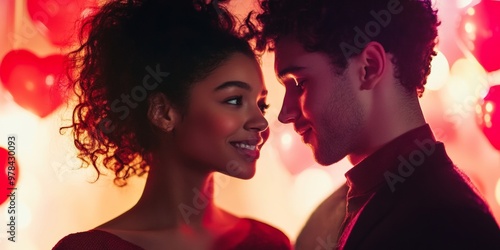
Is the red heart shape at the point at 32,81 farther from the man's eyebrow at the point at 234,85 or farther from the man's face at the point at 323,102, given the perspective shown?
the man's face at the point at 323,102

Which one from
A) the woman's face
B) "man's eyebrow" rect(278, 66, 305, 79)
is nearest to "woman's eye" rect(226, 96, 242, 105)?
the woman's face

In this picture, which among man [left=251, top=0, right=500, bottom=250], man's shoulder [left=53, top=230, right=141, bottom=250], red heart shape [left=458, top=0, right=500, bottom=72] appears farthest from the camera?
red heart shape [left=458, top=0, right=500, bottom=72]

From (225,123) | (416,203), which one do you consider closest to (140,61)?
(225,123)

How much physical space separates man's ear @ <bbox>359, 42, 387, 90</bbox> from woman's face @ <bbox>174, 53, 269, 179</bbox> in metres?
0.23

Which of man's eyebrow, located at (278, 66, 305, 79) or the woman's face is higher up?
man's eyebrow, located at (278, 66, 305, 79)

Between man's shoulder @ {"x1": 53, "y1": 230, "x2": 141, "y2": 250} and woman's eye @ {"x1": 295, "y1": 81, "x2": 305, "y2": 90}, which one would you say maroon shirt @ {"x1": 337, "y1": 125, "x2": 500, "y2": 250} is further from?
man's shoulder @ {"x1": 53, "y1": 230, "x2": 141, "y2": 250}

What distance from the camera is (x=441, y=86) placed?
1885 mm

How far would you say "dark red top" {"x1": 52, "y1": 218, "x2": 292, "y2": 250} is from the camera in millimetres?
1335

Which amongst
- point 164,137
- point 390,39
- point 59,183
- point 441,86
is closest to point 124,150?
point 164,137

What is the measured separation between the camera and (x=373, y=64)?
1.35 meters

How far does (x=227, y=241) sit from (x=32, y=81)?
0.63 meters

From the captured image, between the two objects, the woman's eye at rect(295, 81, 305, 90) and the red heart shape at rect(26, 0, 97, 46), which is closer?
the woman's eye at rect(295, 81, 305, 90)

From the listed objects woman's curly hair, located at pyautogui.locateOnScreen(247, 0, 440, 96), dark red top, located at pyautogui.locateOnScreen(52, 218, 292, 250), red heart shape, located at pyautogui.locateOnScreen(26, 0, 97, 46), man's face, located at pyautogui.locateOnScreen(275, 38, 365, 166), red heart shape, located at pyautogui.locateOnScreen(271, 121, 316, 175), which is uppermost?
red heart shape, located at pyautogui.locateOnScreen(26, 0, 97, 46)

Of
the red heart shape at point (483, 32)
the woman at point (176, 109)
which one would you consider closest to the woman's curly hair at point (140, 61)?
the woman at point (176, 109)
